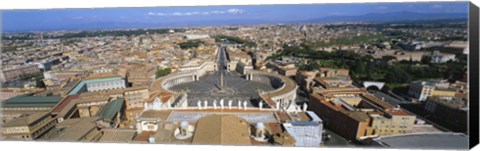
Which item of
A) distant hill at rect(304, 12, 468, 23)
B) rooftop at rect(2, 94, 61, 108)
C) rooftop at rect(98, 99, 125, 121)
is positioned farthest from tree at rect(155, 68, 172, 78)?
distant hill at rect(304, 12, 468, 23)

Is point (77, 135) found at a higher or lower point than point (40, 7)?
lower

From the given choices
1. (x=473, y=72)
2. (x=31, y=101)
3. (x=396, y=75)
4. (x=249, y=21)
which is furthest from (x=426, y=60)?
(x=31, y=101)

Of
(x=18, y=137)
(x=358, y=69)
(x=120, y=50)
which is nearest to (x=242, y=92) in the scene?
(x=358, y=69)

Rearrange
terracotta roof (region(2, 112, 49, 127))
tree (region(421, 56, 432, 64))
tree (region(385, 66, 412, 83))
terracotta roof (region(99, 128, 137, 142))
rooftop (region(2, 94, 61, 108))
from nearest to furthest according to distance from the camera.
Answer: terracotta roof (region(99, 128, 137, 142)) → terracotta roof (region(2, 112, 49, 127)) → tree (region(421, 56, 432, 64)) → rooftop (region(2, 94, 61, 108)) → tree (region(385, 66, 412, 83))

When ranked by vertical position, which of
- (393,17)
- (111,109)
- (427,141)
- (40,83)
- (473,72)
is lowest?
(427,141)

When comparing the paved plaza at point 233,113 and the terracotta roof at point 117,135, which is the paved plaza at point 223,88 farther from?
the terracotta roof at point 117,135

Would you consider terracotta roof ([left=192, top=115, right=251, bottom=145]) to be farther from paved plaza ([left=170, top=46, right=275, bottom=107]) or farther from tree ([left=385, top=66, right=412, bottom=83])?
tree ([left=385, top=66, right=412, bottom=83])

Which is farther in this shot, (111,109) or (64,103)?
(64,103)

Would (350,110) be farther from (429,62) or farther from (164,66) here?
(164,66)

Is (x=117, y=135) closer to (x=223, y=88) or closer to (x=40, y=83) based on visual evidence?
(x=223, y=88)
